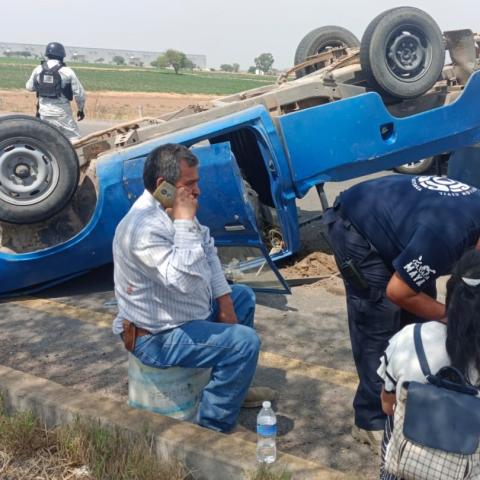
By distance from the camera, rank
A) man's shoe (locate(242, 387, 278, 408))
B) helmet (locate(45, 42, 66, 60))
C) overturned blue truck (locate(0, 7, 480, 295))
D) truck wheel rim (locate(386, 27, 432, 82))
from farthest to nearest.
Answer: helmet (locate(45, 42, 66, 60)) → truck wheel rim (locate(386, 27, 432, 82)) → overturned blue truck (locate(0, 7, 480, 295)) → man's shoe (locate(242, 387, 278, 408))

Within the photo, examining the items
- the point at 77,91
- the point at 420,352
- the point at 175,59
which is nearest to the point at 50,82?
the point at 77,91

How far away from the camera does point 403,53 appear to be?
5.83 meters

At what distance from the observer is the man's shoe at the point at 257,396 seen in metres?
3.41

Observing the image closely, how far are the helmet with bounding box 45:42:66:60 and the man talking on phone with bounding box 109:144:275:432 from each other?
18.6ft

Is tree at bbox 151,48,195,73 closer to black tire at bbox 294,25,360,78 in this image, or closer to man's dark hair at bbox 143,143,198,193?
black tire at bbox 294,25,360,78

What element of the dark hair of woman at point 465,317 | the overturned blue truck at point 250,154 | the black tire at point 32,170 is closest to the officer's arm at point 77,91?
the overturned blue truck at point 250,154

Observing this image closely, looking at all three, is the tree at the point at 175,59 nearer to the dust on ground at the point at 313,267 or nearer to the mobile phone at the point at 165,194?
the dust on ground at the point at 313,267

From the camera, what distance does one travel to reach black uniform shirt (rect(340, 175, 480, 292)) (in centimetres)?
243

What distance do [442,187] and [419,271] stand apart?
411 millimetres

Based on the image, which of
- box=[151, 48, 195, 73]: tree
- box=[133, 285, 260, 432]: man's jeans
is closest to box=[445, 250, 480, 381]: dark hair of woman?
box=[133, 285, 260, 432]: man's jeans

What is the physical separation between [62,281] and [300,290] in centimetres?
190

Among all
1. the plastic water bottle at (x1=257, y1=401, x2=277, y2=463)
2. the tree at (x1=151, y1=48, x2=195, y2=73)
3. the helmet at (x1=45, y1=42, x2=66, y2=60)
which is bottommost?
the plastic water bottle at (x1=257, y1=401, x2=277, y2=463)

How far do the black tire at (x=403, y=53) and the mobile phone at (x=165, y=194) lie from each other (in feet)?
11.3

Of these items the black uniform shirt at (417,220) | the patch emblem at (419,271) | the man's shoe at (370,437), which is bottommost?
the man's shoe at (370,437)
